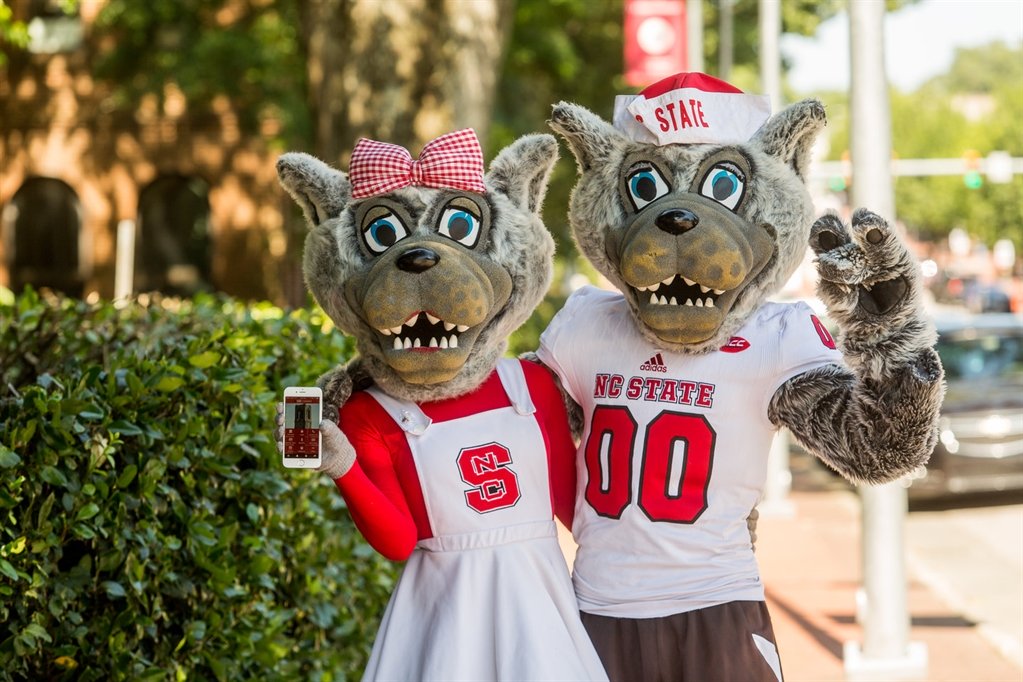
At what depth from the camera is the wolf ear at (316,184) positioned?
384 centimetres

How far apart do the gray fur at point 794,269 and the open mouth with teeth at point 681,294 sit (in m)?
0.03

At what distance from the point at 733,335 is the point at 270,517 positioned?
6.19 ft

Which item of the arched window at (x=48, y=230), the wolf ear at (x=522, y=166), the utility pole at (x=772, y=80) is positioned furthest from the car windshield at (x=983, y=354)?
the arched window at (x=48, y=230)

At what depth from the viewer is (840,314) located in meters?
3.38

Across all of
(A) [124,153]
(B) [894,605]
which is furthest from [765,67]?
(A) [124,153]

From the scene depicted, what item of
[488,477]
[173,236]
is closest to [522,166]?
[488,477]

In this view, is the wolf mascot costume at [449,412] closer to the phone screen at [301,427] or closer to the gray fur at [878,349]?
the phone screen at [301,427]

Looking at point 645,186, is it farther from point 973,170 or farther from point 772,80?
point 973,170

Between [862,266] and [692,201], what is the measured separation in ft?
1.65

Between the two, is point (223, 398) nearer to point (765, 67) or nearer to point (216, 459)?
point (216, 459)

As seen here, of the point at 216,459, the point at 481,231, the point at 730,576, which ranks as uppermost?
the point at 481,231

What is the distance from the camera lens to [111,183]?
25.3m

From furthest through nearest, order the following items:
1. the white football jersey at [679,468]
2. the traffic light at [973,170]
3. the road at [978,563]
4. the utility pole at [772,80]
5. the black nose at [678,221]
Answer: the traffic light at [973,170]
the utility pole at [772,80]
the road at [978,563]
the white football jersey at [679,468]
the black nose at [678,221]

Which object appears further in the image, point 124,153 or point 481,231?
point 124,153
